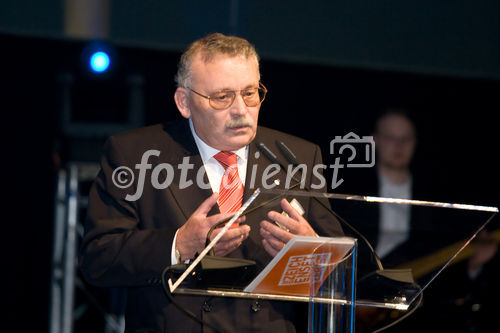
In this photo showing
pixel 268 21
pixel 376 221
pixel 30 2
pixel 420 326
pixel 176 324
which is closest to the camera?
pixel 376 221

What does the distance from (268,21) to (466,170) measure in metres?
2.00

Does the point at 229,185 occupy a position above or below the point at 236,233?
above

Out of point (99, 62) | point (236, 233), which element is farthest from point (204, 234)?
point (99, 62)

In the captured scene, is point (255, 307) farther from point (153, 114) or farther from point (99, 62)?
point (153, 114)

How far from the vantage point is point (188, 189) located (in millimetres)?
2154

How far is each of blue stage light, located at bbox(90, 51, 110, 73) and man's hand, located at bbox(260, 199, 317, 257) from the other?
298 cm

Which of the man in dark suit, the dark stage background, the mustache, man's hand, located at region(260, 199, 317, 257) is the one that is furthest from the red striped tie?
the dark stage background

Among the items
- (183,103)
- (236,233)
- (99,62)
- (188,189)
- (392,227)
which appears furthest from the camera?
(99,62)

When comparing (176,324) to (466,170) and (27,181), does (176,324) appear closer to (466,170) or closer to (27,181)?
(27,181)

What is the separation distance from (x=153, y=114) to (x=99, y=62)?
0.83 meters

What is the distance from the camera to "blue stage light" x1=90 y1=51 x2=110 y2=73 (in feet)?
14.5

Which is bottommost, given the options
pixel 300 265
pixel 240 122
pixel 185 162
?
pixel 300 265

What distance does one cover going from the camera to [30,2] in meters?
4.86

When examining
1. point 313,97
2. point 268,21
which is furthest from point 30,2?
point 313,97
